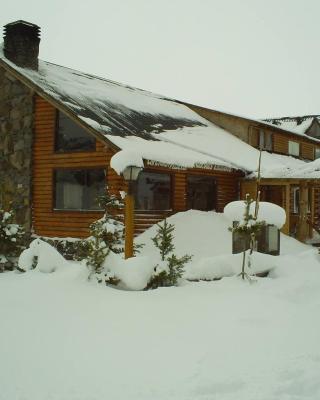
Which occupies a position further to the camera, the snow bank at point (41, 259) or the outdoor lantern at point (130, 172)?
the snow bank at point (41, 259)

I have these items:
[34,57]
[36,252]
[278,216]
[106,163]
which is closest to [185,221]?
[106,163]

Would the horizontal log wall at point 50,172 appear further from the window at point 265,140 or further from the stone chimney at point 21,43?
the window at point 265,140

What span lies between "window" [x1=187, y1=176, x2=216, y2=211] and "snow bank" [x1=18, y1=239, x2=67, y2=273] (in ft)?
27.6

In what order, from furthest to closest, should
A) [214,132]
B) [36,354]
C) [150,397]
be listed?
[214,132], [36,354], [150,397]

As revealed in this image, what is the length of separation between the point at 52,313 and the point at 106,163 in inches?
337

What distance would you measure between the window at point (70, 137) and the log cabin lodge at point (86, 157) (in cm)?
4

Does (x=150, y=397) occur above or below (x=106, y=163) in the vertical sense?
below

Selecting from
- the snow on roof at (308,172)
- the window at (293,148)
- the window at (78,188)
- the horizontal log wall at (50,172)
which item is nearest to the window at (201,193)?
the snow on roof at (308,172)

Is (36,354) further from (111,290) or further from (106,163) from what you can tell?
(106,163)

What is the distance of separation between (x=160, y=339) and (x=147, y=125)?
1300cm

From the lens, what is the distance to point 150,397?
4.14m

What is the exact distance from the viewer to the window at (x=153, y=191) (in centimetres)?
1552

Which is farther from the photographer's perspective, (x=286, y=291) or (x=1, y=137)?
(x=1, y=137)

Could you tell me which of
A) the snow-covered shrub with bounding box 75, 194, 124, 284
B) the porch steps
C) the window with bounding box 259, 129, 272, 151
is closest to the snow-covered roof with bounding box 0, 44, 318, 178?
the window with bounding box 259, 129, 272, 151
